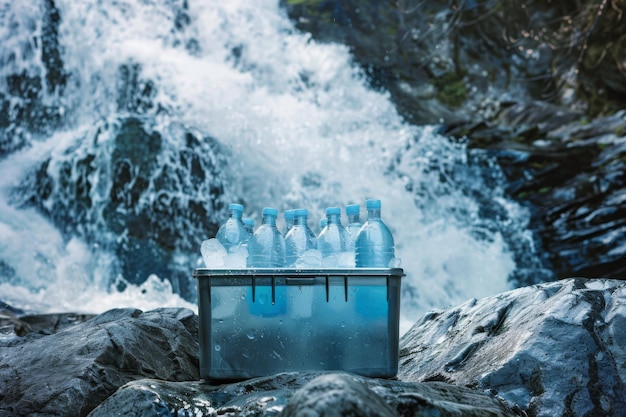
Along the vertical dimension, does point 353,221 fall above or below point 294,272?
above

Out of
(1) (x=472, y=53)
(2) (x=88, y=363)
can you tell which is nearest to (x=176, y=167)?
(1) (x=472, y=53)

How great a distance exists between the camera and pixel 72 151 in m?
9.34

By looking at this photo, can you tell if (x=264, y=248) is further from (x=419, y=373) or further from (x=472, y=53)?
(x=472, y=53)

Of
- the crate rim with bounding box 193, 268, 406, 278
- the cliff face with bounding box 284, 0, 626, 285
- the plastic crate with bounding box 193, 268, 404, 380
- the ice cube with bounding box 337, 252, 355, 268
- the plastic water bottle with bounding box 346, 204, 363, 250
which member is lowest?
the plastic crate with bounding box 193, 268, 404, 380

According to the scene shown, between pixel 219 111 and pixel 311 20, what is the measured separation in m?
3.52

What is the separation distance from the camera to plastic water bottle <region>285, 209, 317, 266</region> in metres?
3.22

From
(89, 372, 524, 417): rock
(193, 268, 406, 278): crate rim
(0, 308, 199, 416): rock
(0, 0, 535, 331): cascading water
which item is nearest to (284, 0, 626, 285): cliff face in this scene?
(0, 0, 535, 331): cascading water

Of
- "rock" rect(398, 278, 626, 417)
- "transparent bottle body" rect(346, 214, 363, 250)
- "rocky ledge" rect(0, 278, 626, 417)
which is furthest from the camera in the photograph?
"transparent bottle body" rect(346, 214, 363, 250)

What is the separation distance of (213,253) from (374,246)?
67 cm

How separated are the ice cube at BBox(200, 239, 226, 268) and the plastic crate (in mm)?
258

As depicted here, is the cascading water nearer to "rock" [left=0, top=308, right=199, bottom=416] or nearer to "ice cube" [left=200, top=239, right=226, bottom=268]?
"rock" [left=0, top=308, right=199, bottom=416]

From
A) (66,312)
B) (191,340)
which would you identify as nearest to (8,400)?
(191,340)

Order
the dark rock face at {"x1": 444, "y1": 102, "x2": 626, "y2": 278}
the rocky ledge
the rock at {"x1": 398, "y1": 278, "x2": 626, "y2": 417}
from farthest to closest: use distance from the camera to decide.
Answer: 1. the dark rock face at {"x1": 444, "y1": 102, "x2": 626, "y2": 278}
2. the rock at {"x1": 398, "y1": 278, "x2": 626, "y2": 417}
3. the rocky ledge

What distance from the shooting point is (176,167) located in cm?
945
